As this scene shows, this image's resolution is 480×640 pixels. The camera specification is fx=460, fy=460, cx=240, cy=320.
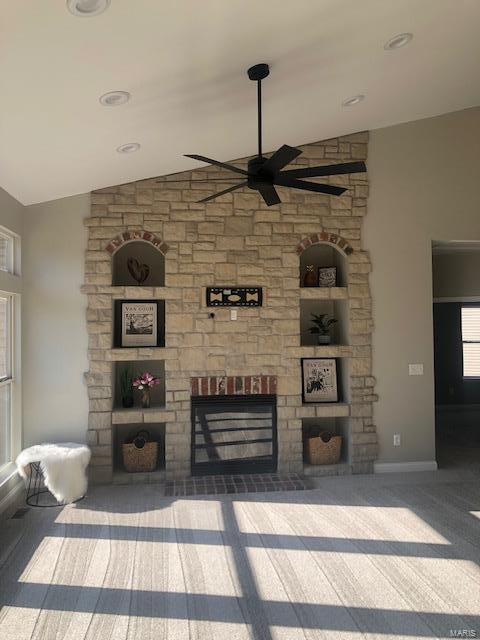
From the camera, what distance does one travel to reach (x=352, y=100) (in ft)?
13.8

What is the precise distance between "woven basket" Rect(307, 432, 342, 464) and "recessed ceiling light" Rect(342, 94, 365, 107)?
11.1 feet

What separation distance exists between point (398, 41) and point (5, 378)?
4444mm

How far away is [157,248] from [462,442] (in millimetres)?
4947

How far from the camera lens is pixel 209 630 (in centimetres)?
246

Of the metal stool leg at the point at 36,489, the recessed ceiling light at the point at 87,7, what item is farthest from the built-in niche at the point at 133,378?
the recessed ceiling light at the point at 87,7

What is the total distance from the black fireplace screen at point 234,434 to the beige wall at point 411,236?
1.29m

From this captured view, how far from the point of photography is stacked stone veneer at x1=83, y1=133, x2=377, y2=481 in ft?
15.8

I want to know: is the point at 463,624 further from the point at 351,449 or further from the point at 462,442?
the point at 462,442

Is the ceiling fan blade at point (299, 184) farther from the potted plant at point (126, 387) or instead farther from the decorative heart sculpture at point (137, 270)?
the potted plant at point (126, 387)

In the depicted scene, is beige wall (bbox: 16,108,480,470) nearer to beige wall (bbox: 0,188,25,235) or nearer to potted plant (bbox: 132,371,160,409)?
potted plant (bbox: 132,371,160,409)

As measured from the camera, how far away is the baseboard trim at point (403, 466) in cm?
516

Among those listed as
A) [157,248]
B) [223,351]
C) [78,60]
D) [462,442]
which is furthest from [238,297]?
[462,442]

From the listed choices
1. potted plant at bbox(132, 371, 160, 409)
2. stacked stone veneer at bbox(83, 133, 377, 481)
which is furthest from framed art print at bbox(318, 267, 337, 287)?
potted plant at bbox(132, 371, 160, 409)

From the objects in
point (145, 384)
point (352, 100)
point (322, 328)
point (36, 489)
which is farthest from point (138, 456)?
point (352, 100)
